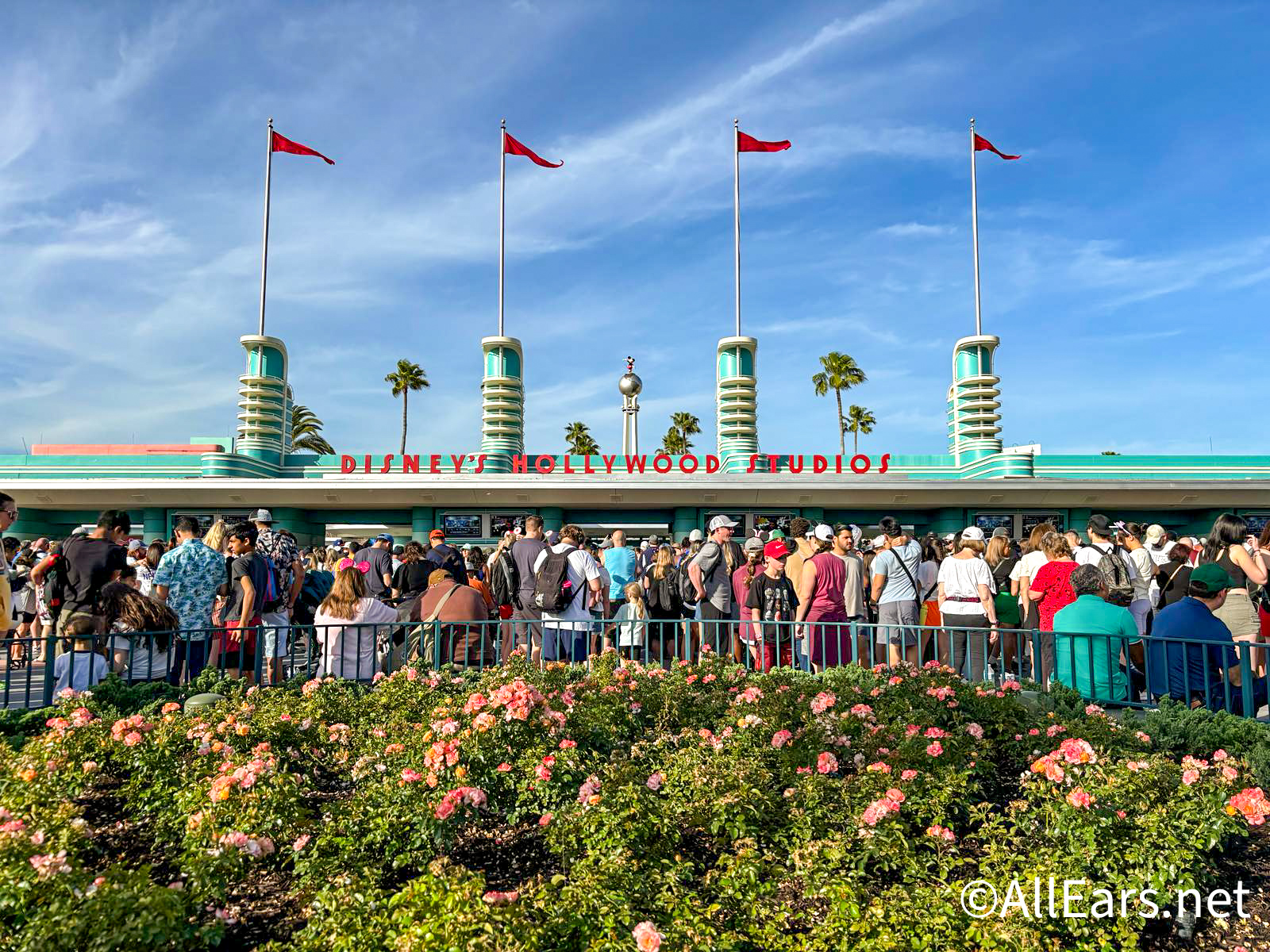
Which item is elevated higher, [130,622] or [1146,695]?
[130,622]

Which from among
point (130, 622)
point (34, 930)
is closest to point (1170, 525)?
point (130, 622)

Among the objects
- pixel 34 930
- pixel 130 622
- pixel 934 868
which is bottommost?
pixel 934 868

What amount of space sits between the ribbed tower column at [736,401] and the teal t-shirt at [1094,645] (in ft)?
54.7

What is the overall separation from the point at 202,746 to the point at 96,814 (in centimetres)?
70

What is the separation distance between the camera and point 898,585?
9984 mm

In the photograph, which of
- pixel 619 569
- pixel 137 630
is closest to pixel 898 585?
pixel 619 569

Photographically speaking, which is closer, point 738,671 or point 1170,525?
point 738,671

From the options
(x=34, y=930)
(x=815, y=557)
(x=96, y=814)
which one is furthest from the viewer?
(x=815, y=557)

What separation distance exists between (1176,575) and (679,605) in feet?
17.2

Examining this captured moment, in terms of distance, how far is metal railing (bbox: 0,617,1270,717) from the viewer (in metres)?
7.34

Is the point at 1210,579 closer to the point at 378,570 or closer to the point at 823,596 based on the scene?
the point at 823,596

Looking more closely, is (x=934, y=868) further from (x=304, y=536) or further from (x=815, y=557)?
(x=304, y=536)

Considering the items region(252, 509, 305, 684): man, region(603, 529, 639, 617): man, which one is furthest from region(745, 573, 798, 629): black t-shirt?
region(252, 509, 305, 684): man

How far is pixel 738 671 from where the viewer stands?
26.4 ft
